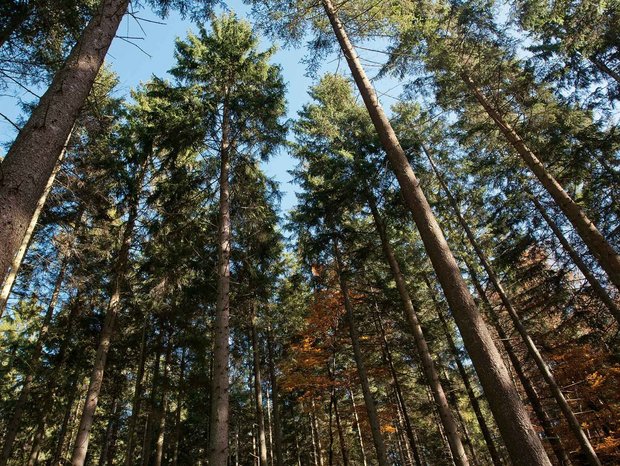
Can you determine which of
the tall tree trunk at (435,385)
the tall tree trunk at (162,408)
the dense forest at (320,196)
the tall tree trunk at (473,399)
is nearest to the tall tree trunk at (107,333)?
the dense forest at (320,196)

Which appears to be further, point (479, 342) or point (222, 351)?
point (222, 351)

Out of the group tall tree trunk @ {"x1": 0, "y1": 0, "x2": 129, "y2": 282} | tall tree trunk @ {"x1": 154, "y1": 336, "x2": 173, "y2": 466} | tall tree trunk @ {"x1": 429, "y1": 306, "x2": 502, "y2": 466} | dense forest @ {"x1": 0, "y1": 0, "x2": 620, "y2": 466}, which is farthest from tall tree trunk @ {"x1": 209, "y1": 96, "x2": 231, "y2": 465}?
tall tree trunk @ {"x1": 429, "y1": 306, "x2": 502, "y2": 466}

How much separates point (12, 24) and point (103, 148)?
3714 mm

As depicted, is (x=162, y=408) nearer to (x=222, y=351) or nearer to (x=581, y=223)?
(x=222, y=351)

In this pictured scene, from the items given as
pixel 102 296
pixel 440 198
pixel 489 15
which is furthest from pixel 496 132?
pixel 102 296

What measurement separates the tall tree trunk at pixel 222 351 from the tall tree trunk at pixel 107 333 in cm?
341

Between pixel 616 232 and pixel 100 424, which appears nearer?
pixel 616 232

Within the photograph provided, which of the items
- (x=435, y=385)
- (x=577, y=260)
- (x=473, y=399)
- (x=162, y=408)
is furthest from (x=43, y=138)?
(x=473, y=399)

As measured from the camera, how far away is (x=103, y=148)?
9.80m

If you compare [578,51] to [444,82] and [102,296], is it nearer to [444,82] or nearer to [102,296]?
[444,82]

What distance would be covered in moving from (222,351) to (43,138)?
5.51 metres

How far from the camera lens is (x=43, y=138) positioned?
3.20 m

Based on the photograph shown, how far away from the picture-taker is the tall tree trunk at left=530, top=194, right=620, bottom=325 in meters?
10.5

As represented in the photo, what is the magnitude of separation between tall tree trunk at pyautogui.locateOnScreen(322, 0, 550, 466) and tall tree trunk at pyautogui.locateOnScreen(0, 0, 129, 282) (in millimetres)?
4355
